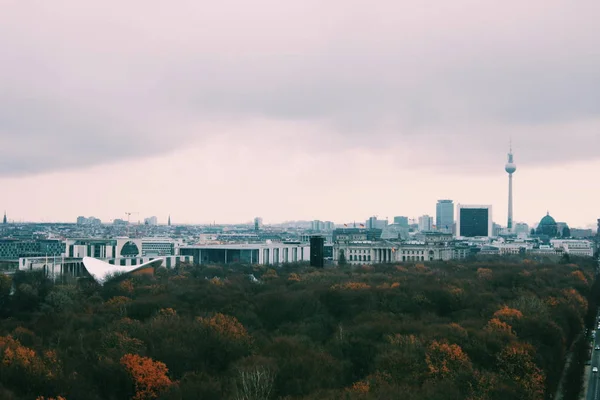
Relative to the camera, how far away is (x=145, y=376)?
4319cm

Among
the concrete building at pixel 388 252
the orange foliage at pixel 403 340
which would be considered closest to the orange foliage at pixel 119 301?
the orange foliage at pixel 403 340

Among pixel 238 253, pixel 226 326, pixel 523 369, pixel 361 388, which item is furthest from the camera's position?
pixel 238 253

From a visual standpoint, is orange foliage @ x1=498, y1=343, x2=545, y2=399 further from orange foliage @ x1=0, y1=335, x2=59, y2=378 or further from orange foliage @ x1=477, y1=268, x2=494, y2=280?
orange foliage @ x1=477, y1=268, x2=494, y2=280

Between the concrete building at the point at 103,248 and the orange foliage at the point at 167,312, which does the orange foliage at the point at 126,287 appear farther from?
the concrete building at the point at 103,248

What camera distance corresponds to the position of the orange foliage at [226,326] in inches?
2108

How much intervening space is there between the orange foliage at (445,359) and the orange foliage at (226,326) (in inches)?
480

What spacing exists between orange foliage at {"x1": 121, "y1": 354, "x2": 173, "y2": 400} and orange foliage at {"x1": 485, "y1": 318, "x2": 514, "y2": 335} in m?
23.4

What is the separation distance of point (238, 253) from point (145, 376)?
131m

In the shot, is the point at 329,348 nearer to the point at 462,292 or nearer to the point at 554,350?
the point at 554,350

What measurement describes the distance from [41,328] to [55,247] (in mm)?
117310

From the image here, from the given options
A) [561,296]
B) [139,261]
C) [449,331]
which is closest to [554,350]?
[449,331]

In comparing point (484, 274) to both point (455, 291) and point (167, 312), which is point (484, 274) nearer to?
point (455, 291)

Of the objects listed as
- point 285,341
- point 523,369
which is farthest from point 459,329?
point 285,341

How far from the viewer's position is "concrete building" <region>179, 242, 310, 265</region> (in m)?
172
